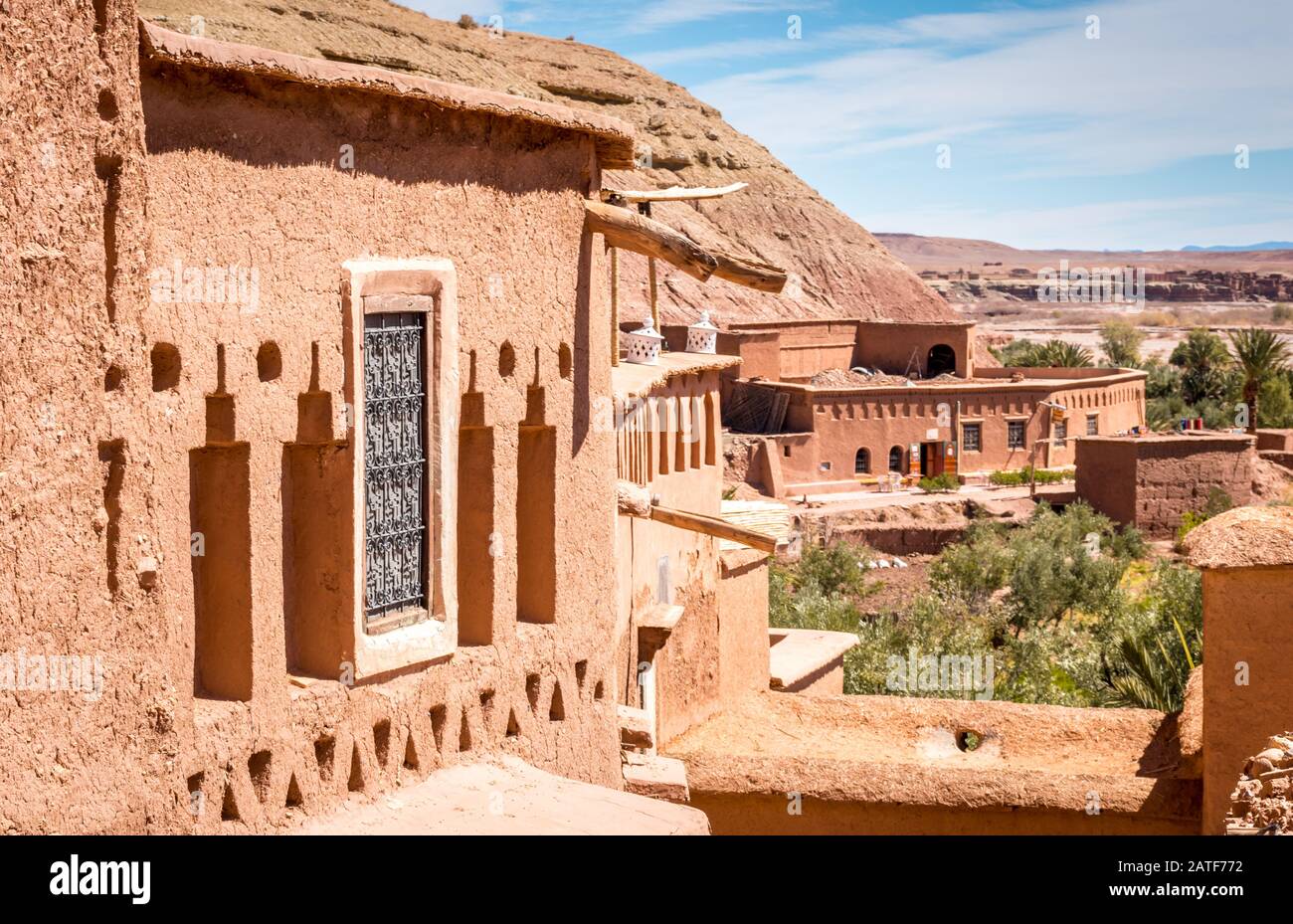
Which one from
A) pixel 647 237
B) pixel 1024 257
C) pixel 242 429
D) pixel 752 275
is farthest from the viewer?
pixel 1024 257

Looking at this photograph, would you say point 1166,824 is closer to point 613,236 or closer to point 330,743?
point 613,236

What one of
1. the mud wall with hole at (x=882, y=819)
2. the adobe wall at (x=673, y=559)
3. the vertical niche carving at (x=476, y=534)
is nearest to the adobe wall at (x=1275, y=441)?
the adobe wall at (x=673, y=559)

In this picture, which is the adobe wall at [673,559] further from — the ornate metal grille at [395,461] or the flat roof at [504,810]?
the ornate metal grille at [395,461]

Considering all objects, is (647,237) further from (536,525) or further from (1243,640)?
(1243,640)

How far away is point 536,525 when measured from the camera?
887 cm

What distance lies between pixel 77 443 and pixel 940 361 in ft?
141

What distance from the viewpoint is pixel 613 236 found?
365 inches

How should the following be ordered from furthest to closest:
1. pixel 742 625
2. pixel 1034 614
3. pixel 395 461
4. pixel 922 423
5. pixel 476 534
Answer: pixel 922 423
pixel 1034 614
pixel 742 625
pixel 476 534
pixel 395 461

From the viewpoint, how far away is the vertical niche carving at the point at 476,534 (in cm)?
834

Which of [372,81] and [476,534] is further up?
[372,81]

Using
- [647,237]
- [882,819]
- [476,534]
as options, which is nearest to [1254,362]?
[882,819]

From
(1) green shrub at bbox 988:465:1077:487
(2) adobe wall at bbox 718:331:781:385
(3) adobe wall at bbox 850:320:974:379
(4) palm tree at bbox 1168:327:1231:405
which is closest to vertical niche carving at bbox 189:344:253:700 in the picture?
(1) green shrub at bbox 988:465:1077:487

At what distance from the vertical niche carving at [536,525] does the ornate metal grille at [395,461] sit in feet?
3.57

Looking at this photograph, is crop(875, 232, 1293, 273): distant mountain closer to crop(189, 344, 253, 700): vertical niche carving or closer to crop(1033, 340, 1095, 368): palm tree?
crop(1033, 340, 1095, 368): palm tree
